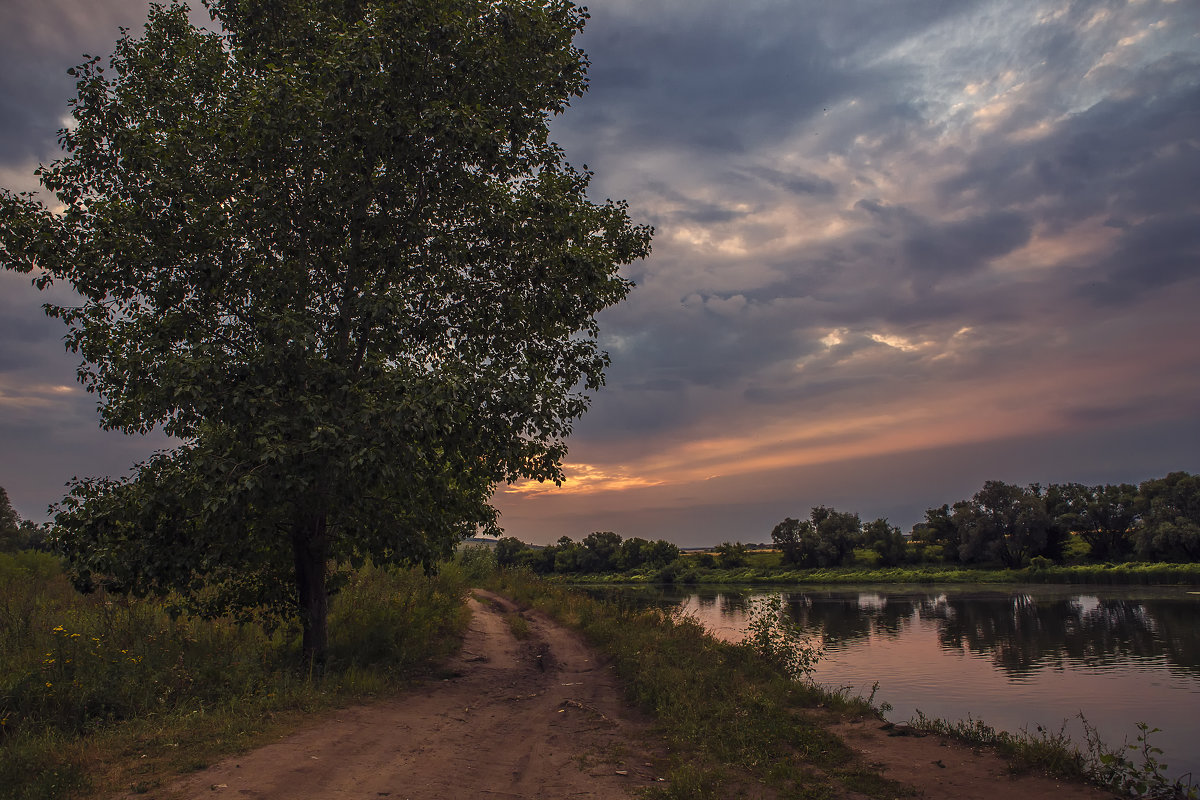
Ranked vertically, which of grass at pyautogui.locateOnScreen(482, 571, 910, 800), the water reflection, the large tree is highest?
the large tree

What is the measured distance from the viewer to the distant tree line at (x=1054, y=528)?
66.3 metres

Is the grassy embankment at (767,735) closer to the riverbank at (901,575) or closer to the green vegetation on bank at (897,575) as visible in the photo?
the riverbank at (901,575)

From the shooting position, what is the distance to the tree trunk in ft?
41.6

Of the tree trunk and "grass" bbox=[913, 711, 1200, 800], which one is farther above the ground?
the tree trunk

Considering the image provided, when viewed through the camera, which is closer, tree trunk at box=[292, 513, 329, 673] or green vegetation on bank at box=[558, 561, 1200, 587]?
tree trunk at box=[292, 513, 329, 673]

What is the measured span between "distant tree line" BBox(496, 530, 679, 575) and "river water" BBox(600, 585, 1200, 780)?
62444 millimetres

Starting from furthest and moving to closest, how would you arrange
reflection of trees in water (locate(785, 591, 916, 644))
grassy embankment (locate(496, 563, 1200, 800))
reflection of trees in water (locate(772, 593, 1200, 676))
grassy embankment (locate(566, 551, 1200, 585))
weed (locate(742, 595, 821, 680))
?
1. grassy embankment (locate(566, 551, 1200, 585))
2. reflection of trees in water (locate(785, 591, 916, 644))
3. reflection of trees in water (locate(772, 593, 1200, 676))
4. weed (locate(742, 595, 821, 680))
5. grassy embankment (locate(496, 563, 1200, 800))

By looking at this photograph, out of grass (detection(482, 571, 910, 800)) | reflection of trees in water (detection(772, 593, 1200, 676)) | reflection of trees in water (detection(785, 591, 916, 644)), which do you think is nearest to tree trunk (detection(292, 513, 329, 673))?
grass (detection(482, 571, 910, 800))

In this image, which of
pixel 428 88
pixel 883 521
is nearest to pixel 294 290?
pixel 428 88

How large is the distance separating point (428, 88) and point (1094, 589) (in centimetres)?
6527

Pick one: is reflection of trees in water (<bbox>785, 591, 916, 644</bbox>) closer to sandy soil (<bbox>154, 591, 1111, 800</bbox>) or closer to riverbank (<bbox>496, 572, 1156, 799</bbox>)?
riverbank (<bbox>496, 572, 1156, 799</bbox>)

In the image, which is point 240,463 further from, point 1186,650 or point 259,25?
point 1186,650

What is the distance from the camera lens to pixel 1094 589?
55.4 m

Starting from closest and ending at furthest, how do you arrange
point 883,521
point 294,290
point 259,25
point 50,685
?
point 50,685
point 294,290
point 259,25
point 883,521
